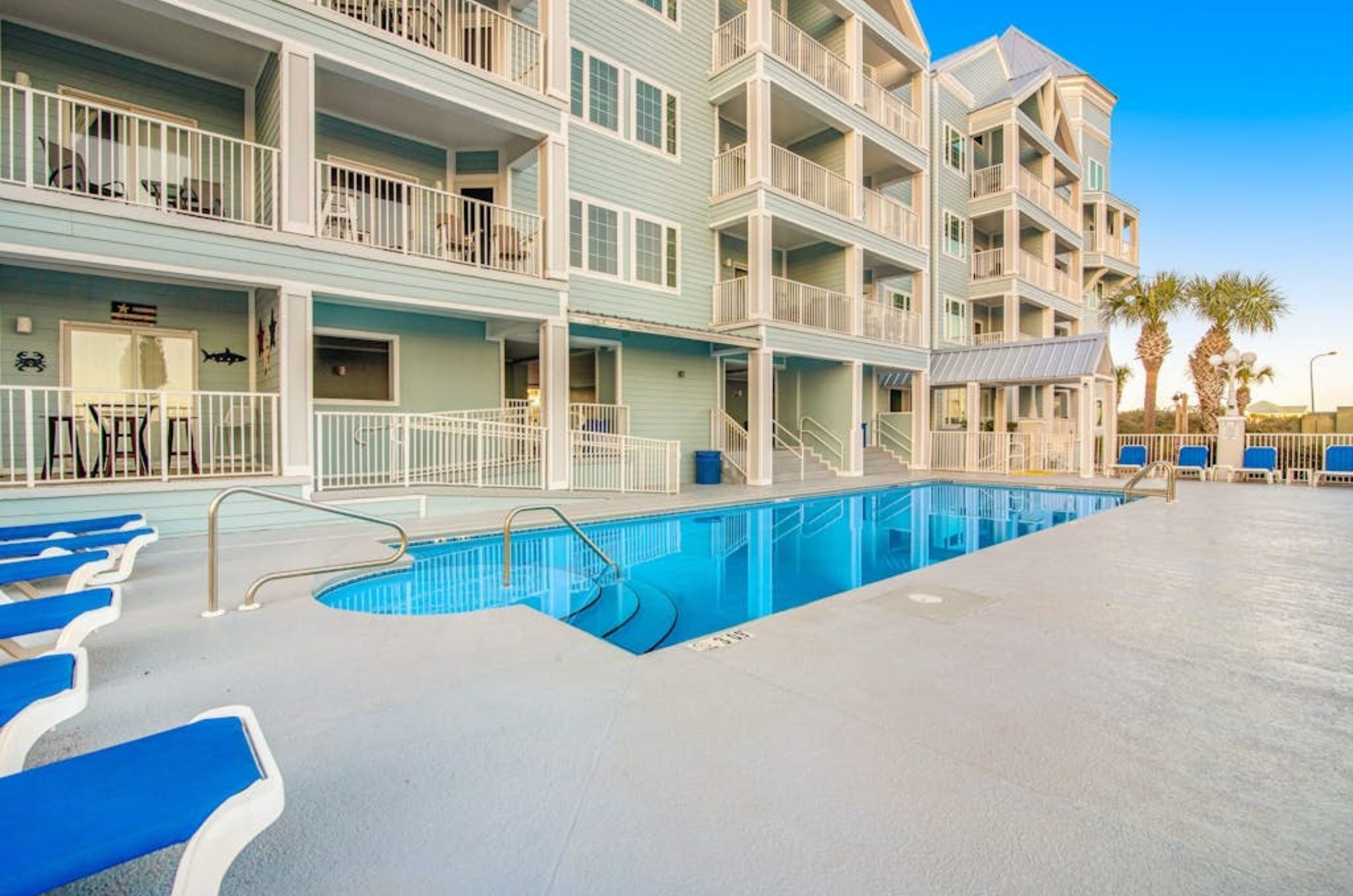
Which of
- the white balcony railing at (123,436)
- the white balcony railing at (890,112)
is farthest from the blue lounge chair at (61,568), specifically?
the white balcony railing at (890,112)

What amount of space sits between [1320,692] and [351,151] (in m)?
13.6

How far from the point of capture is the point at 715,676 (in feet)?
11.5

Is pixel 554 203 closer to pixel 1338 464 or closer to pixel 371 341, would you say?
pixel 371 341

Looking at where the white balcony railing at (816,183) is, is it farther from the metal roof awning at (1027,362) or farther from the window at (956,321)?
the window at (956,321)

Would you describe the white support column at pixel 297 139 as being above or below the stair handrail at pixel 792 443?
above

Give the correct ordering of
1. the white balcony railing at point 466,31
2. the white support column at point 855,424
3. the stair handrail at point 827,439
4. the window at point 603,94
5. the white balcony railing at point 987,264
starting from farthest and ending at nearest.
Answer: the white balcony railing at point 987,264, the stair handrail at point 827,439, the white support column at point 855,424, the window at point 603,94, the white balcony railing at point 466,31

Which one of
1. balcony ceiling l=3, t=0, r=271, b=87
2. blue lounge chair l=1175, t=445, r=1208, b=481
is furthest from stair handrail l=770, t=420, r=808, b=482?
balcony ceiling l=3, t=0, r=271, b=87

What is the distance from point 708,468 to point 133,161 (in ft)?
37.6

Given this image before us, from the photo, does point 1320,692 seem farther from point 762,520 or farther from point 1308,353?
point 1308,353

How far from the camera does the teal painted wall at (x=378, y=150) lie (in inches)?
414

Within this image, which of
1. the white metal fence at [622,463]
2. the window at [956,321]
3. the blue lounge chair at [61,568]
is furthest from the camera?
the window at [956,321]

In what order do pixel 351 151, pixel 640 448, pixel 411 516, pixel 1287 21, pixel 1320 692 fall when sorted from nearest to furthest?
1. pixel 1320 692
2. pixel 411 516
3. pixel 351 151
4. pixel 640 448
5. pixel 1287 21

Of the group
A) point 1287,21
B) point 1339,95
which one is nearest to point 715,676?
point 1287,21

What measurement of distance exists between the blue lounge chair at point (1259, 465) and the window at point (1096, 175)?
17963 millimetres
